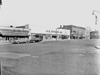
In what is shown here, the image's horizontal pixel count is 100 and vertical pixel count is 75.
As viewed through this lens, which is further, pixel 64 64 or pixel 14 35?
pixel 14 35

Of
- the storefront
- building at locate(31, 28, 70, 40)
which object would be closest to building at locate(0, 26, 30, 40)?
the storefront

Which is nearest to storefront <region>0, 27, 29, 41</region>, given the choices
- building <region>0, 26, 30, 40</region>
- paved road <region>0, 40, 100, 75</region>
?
building <region>0, 26, 30, 40</region>

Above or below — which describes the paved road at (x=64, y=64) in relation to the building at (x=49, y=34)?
below

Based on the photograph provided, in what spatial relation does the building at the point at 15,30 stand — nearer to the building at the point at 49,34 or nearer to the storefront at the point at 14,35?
the storefront at the point at 14,35

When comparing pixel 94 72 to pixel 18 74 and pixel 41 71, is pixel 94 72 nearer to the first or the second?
pixel 41 71

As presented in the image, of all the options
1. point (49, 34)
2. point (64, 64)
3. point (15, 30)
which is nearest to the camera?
point (64, 64)

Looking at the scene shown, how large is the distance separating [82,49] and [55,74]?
871 mm

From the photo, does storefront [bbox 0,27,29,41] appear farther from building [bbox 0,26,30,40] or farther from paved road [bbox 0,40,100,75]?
paved road [bbox 0,40,100,75]

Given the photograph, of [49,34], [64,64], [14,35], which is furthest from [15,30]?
[64,64]

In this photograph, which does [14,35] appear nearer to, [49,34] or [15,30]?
[15,30]

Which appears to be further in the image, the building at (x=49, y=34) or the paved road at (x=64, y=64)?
the building at (x=49, y=34)

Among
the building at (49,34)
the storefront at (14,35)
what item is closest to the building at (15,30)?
the storefront at (14,35)

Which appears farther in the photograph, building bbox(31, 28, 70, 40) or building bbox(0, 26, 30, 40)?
building bbox(31, 28, 70, 40)

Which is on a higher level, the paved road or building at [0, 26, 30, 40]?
building at [0, 26, 30, 40]
